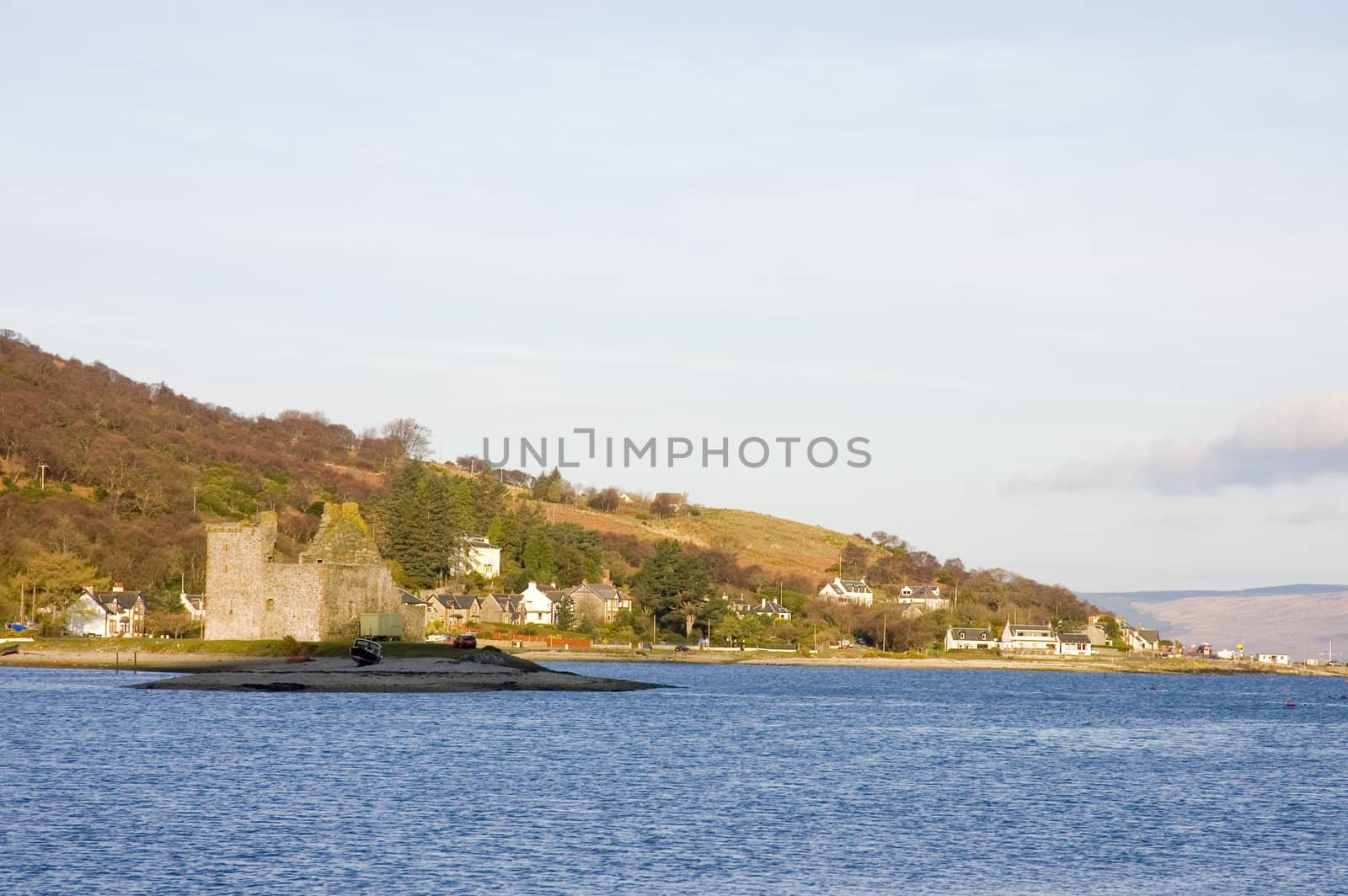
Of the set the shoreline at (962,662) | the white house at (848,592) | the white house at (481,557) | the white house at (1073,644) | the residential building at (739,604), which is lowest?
the shoreline at (962,662)

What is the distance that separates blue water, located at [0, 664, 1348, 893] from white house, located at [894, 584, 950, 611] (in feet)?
293

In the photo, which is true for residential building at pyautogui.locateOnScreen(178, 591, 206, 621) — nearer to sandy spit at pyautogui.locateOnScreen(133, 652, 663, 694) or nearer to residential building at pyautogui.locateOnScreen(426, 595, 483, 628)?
residential building at pyautogui.locateOnScreen(426, 595, 483, 628)

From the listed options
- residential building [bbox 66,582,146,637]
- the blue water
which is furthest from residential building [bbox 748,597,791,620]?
the blue water

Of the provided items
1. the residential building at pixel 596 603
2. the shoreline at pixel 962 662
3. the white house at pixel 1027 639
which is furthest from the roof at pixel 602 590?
the white house at pixel 1027 639

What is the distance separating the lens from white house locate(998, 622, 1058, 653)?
143250 millimetres

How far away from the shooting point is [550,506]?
185625 mm

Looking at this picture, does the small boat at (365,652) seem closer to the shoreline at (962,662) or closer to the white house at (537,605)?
the shoreline at (962,662)

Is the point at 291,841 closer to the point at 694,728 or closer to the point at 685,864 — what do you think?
the point at 685,864

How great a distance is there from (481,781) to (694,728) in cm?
1770

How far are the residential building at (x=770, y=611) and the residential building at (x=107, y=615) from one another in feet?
187

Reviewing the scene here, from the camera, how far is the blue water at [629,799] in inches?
1045

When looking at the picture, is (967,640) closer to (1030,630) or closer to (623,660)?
(1030,630)

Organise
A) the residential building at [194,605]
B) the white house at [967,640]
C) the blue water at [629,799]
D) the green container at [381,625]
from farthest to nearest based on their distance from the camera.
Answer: the white house at [967,640] < the residential building at [194,605] < the green container at [381,625] < the blue water at [629,799]

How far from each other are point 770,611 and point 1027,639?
25307mm
